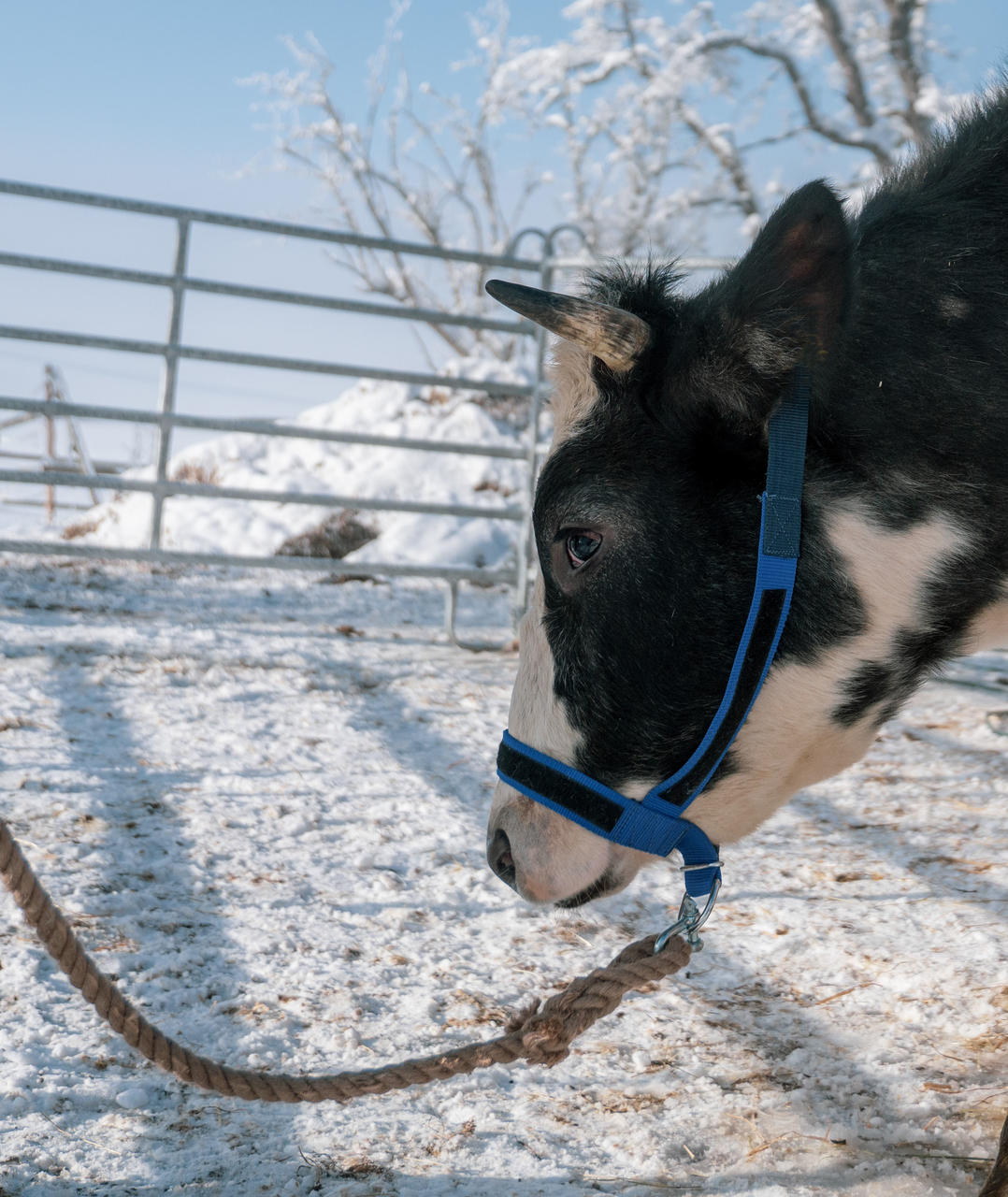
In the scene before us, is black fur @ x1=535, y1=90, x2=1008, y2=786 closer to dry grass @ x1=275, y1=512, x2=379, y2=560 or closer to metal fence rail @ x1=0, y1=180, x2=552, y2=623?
metal fence rail @ x1=0, y1=180, x2=552, y2=623

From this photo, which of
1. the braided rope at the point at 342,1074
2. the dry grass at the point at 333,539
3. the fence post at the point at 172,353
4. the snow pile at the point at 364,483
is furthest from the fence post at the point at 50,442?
the braided rope at the point at 342,1074

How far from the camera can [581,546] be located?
5.23 feet

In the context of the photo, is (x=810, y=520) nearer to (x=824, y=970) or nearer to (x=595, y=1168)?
(x=595, y=1168)

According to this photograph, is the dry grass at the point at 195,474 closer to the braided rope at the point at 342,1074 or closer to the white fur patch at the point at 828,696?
the braided rope at the point at 342,1074

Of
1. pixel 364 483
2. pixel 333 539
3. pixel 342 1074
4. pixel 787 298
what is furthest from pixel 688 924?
pixel 364 483

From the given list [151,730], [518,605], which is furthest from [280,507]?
[151,730]

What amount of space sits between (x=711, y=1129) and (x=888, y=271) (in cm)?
140

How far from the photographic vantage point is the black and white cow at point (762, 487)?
1.42 m

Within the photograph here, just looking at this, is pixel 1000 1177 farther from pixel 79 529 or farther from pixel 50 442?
pixel 50 442

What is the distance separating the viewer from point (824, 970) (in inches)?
91.9

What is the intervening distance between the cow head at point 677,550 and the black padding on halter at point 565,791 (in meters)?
0.03

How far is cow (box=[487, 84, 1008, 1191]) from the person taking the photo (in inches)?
56.1

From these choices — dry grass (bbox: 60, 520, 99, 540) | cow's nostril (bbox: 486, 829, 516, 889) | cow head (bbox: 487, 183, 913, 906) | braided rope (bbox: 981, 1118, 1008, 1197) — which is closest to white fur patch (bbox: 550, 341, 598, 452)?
cow head (bbox: 487, 183, 913, 906)

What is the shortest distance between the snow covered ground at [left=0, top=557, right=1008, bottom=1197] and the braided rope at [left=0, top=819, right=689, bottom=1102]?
6.8 inches
